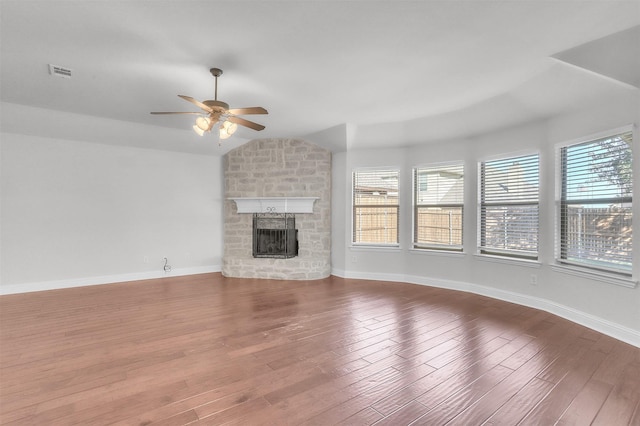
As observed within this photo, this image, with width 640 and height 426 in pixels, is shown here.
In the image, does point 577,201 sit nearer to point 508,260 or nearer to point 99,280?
point 508,260

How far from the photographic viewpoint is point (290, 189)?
5934 millimetres

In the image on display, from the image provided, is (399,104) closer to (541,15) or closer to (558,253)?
(541,15)

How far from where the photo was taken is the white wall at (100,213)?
4664 millimetres

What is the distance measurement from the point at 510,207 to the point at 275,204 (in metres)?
3.97

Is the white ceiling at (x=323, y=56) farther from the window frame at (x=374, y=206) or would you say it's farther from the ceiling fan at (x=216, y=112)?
→ the window frame at (x=374, y=206)

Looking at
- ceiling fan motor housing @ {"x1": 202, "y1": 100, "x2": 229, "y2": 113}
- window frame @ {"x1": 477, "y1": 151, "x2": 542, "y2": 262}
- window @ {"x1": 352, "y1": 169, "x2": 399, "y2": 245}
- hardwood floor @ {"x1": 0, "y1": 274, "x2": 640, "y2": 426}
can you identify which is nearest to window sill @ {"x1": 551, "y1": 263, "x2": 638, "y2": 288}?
window frame @ {"x1": 477, "y1": 151, "x2": 542, "y2": 262}

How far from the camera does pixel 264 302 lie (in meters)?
4.22

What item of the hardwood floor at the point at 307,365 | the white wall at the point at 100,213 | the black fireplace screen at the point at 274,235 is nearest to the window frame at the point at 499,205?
the hardwood floor at the point at 307,365

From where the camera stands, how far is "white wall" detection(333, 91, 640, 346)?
3072 millimetres

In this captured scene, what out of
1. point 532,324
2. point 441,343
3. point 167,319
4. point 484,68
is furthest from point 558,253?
point 167,319

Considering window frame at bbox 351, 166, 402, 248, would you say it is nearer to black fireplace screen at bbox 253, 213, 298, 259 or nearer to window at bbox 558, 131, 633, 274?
black fireplace screen at bbox 253, 213, 298, 259

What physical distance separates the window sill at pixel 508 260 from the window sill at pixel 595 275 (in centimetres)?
22

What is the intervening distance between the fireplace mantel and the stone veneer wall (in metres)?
0.13

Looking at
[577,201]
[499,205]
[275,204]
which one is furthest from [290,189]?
[577,201]
